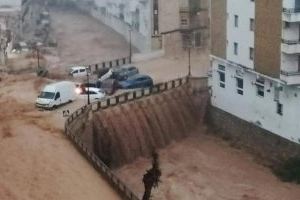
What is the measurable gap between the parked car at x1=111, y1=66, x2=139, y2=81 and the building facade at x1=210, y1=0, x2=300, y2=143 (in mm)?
7269

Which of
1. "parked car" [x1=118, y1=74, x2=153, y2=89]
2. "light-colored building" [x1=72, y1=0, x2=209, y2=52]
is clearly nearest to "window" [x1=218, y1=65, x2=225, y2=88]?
"parked car" [x1=118, y1=74, x2=153, y2=89]

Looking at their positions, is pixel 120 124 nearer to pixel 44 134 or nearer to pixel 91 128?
pixel 91 128

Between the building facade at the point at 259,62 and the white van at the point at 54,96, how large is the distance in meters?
12.3

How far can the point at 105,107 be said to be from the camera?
52312 mm

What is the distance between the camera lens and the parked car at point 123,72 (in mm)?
59963

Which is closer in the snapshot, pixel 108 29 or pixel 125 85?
pixel 125 85

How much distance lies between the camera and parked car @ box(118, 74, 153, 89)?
58.1 metres

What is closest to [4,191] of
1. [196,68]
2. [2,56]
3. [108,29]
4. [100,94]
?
[100,94]

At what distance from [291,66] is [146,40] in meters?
35.6

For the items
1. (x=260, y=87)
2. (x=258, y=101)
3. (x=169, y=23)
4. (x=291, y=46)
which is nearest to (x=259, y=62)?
(x=260, y=87)

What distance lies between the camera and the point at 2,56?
71625 millimetres

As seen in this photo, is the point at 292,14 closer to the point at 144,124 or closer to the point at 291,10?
the point at 291,10

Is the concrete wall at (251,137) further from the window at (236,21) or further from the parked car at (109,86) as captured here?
the parked car at (109,86)

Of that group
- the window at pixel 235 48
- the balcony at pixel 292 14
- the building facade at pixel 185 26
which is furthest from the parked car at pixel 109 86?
the building facade at pixel 185 26
